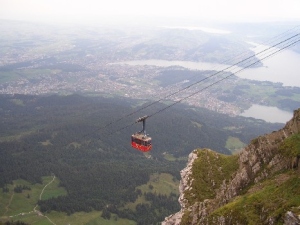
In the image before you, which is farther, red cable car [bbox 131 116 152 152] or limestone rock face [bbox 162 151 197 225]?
red cable car [bbox 131 116 152 152]

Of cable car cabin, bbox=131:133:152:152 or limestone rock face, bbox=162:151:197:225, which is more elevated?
cable car cabin, bbox=131:133:152:152

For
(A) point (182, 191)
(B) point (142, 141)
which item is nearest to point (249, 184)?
(A) point (182, 191)

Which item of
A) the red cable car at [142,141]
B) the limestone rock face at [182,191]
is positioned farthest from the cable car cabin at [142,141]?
the limestone rock face at [182,191]

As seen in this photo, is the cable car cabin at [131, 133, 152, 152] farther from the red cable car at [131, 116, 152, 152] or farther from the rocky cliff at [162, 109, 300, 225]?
the rocky cliff at [162, 109, 300, 225]

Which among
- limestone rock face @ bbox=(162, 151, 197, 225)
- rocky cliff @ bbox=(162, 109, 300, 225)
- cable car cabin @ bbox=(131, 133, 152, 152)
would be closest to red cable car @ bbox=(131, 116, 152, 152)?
cable car cabin @ bbox=(131, 133, 152, 152)

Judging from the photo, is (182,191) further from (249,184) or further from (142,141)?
(142,141)

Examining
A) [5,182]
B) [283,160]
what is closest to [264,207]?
[283,160]

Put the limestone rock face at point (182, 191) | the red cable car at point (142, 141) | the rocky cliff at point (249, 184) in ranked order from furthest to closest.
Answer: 1. the red cable car at point (142, 141)
2. the limestone rock face at point (182, 191)
3. the rocky cliff at point (249, 184)

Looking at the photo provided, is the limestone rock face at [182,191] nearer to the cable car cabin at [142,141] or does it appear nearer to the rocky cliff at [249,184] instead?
the rocky cliff at [249,184]

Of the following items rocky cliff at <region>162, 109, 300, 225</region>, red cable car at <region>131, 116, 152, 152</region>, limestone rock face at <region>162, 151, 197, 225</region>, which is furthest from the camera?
red cable car at <region>131, 116, 152, 152</region>

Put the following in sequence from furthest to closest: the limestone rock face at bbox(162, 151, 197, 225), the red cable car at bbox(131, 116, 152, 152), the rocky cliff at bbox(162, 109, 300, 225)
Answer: the red cable car at bbox(131, 116, 152, 152) → the limestone rock face at bbox(162, 151, 197, 225) → the rocky cliff at bbox(162, 109, 300, 225)
